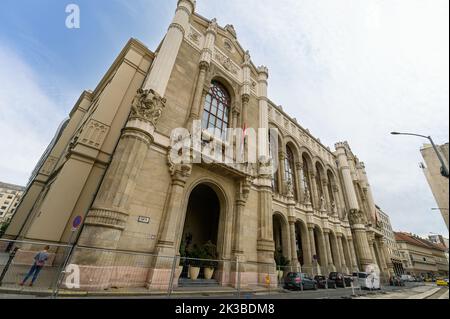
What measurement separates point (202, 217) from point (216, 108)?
9318 mm

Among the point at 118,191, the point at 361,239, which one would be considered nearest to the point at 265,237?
the point at 118,191

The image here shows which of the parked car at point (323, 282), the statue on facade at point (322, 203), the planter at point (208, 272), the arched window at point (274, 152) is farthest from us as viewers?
the statue on facade at point (322, 203)

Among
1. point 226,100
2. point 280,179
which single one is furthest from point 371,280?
point 226,100

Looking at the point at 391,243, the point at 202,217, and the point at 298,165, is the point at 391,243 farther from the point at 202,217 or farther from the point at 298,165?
the point at 202,217

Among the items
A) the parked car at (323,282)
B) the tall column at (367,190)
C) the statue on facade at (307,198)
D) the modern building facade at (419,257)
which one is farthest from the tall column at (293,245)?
the modern building facade at (419,257)

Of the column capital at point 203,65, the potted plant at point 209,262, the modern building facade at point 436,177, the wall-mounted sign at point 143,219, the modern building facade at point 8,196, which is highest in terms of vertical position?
the modern building facade at point 8,196

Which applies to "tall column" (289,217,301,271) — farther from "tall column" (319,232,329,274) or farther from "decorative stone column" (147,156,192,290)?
"decorative stone column" (147,156,192,290)

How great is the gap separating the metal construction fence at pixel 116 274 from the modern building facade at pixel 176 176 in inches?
3.2

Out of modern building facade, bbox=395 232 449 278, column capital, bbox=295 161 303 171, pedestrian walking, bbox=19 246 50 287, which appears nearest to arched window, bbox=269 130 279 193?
column capital, bbox=295 161 303 171

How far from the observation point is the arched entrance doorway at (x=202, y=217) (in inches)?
612

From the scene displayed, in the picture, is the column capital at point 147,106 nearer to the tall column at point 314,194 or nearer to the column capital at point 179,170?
the column capital at point 179,170

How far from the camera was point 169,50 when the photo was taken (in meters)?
12.9

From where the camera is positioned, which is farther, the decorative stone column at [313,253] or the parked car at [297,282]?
the decorative stone column at [313,253]

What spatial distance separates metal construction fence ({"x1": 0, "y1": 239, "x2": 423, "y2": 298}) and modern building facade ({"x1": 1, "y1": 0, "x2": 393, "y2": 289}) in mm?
82
